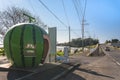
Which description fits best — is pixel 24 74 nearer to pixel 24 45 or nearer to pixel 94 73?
pixel 24 45

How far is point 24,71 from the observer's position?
495 inches

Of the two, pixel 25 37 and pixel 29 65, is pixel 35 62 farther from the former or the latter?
pixel 25 37

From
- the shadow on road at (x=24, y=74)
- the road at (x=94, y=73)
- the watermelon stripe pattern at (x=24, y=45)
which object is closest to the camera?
the shadow on road at (x=24, y=74)

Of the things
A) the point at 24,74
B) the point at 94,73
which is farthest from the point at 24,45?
the point at 94,73

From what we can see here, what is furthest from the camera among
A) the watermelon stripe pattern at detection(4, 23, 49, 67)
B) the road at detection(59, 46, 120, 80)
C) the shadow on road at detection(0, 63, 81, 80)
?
the watermelon stripe pattern at detection(4, 23, 49, 67)

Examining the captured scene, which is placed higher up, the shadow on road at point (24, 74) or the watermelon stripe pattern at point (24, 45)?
the watermelon stripe pattern at point (24, 45)

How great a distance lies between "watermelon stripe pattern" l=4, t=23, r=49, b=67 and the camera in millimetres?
12961

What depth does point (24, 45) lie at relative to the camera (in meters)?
13.0

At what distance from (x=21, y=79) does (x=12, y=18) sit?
33.6 meters

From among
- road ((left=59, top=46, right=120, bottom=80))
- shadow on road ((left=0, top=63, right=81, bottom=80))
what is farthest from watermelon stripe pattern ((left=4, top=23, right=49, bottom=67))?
road ((left=59, top=46, right=120, bottom=80))

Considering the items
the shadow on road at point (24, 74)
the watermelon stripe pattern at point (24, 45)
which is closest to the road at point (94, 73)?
the shadow on road at point (24, 74)

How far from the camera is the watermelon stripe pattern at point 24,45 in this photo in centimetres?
1296

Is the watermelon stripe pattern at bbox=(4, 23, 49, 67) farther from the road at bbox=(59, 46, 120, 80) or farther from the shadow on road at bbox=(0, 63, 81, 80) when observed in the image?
the road at bbox=(59, 46, 120, 80)

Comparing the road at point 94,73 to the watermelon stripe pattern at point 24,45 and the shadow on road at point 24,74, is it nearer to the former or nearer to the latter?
the shadow on road at point 24,74
